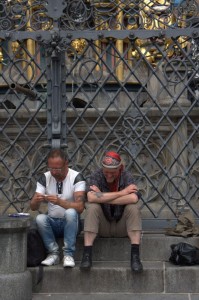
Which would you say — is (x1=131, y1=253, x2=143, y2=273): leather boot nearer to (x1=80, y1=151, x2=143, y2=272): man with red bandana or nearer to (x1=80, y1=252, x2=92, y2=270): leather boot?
(x1=80, y1=151, x2=143, y2=272): man with red bandana

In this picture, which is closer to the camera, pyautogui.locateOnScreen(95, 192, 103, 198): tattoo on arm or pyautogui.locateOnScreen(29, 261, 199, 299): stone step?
pyautogui.locateOnScreen(29, 261, 199, 299): stone step

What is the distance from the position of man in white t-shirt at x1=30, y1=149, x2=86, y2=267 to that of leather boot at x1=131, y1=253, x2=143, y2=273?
23.5 inches

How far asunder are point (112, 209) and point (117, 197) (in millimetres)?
228

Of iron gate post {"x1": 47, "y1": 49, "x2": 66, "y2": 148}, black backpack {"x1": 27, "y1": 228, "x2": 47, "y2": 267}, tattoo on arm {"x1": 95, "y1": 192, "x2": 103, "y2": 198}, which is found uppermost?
iron gate post {"x1": 47, "y1": 49, "x2": 66, "y2": 148}

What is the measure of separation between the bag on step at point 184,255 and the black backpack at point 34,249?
1326 millimetres

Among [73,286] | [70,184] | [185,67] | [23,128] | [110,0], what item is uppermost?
[110,0]

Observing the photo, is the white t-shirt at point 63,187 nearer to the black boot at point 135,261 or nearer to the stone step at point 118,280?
Result: the stone step at point 118,280

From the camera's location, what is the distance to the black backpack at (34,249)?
7.63 metres

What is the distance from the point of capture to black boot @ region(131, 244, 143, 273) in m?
7.41

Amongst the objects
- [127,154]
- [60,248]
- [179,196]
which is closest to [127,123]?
[127,154]

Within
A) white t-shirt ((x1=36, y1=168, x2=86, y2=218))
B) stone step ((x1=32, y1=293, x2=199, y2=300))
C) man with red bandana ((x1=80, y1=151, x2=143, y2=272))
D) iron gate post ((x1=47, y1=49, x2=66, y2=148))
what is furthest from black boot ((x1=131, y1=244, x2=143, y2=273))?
iron gate post ((x1=47, y1=49, x2=66, y2=148))

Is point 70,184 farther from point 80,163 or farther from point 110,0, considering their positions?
point 110,0

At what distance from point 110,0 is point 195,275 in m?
3.31

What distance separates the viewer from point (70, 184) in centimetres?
784
